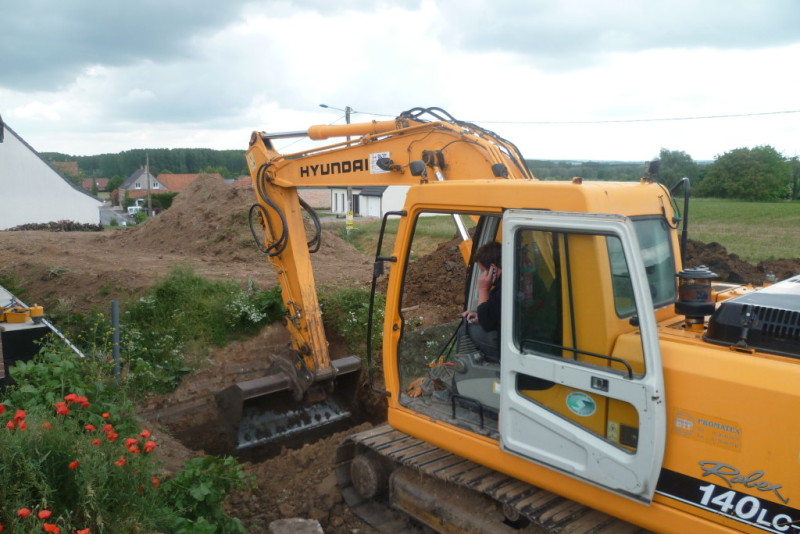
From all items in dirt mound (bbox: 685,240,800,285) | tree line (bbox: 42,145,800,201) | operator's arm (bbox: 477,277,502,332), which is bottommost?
dirt mound (bbox: 685,240,800,285)

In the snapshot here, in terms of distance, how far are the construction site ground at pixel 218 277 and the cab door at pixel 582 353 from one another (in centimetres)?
215

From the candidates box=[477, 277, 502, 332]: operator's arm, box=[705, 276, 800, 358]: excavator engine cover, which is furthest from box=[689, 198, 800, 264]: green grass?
box=[705, 276, 800, 358]: excavator engine cover

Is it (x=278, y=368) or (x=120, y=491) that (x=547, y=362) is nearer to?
(x=120, y=491)

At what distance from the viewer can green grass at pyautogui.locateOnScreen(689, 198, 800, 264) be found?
16.5 metres

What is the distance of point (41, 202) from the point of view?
108ft

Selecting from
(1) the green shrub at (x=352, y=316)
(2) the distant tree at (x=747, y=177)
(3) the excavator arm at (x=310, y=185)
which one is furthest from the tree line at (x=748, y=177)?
(3) the excavator arm at (x=310, y=185)

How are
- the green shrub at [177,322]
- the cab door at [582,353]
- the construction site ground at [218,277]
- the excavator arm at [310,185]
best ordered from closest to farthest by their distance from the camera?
1. the cab door at [582,353]
2. the excavator arm at [310,185]
3. the construction site ground at [218,277]
4. the green shrub at [177,322]

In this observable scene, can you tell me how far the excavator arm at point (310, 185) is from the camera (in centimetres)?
514

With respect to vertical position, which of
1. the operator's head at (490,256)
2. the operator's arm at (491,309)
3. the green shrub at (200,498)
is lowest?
the green shrub at (200,498)

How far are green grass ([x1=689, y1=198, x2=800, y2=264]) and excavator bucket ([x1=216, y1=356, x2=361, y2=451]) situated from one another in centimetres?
1072

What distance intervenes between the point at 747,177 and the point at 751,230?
23508 millimetres

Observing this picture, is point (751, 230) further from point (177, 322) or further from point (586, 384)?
point (586, 384)

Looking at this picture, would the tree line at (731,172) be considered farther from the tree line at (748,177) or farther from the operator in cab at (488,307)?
the operator in cab at (488,307)

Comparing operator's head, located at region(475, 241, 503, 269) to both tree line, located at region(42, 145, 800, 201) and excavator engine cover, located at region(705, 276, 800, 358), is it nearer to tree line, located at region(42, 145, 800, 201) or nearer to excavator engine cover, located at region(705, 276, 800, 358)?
tree line, located at region(42, 145, 800, 201)
